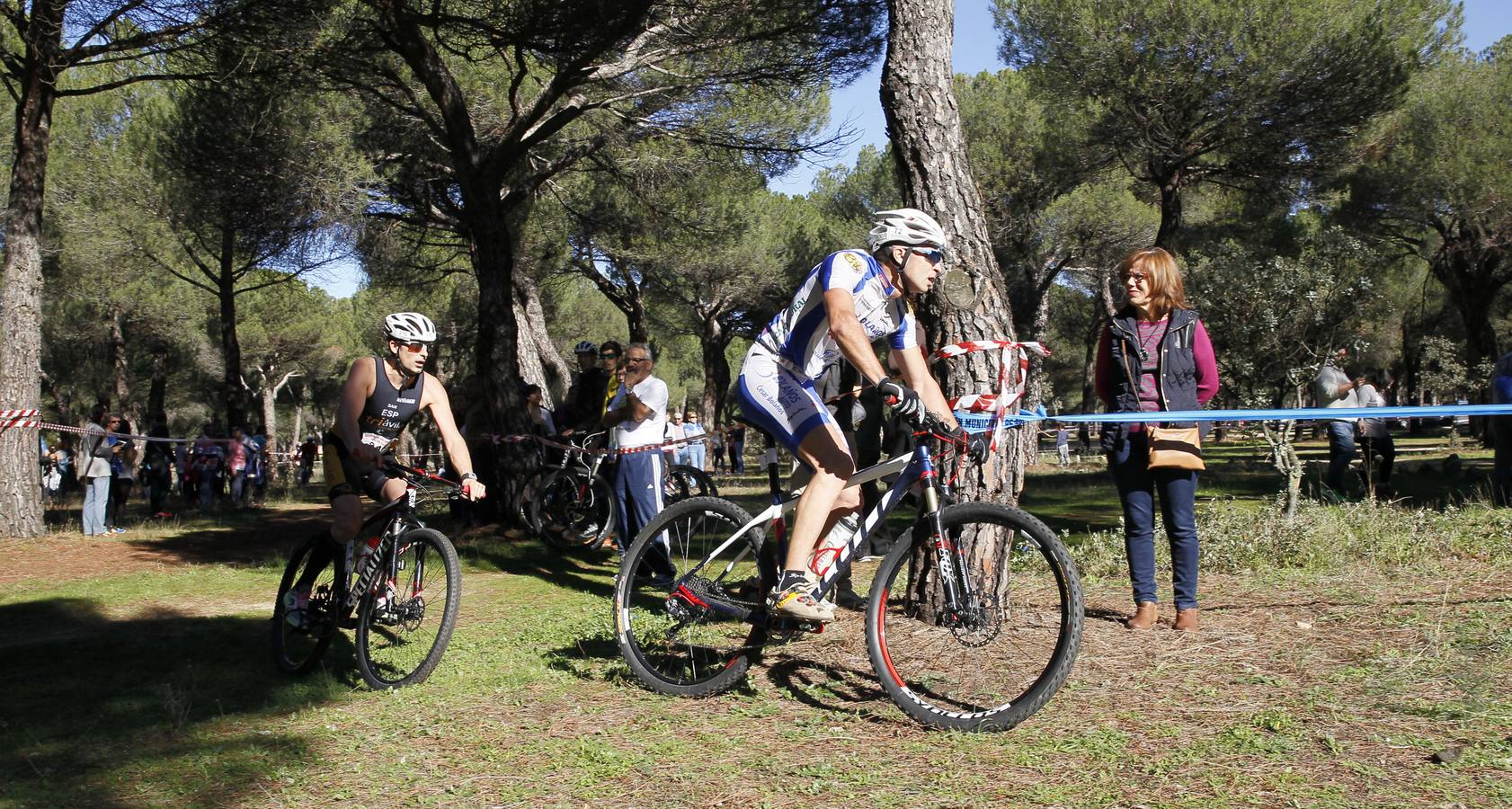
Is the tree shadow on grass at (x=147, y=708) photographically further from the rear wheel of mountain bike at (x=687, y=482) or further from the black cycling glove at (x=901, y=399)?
the rear wheel of mountain bike at (x=687, y=482)

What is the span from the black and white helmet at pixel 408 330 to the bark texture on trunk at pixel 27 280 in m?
8.67

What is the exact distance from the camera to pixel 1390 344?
4528 centimetres

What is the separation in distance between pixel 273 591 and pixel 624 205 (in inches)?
486

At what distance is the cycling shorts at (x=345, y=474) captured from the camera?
510 cm

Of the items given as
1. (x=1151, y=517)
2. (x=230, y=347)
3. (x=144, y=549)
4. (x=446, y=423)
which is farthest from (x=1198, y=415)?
(x=230, y=347)

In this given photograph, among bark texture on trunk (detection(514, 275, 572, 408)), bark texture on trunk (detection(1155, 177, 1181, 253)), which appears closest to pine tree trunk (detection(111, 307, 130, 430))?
bark texture on trunk (detection(514, 275, 572, 408))

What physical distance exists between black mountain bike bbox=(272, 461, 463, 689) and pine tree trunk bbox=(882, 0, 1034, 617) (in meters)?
2.17

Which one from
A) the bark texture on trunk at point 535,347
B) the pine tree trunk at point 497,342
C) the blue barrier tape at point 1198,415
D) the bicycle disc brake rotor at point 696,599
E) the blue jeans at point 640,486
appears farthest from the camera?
the bark texture on trunk at point 535,347

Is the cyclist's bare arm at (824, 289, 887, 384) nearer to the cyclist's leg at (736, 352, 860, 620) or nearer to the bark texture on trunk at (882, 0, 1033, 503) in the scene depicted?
the cyclist's leg at (736, 352, 860, 620)

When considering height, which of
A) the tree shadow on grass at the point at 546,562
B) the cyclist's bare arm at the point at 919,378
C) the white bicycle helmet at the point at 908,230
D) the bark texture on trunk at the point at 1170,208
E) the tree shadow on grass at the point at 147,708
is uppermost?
the bark texture on trunk at the point at 1170,208

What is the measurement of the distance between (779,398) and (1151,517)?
1.95 m

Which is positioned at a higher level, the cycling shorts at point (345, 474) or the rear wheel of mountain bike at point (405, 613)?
the cycling shorts at point (345, 474)

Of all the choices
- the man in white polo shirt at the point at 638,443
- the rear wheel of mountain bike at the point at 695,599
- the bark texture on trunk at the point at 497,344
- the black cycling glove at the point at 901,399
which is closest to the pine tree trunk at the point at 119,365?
the bark texture on trunk at the point at 497,344

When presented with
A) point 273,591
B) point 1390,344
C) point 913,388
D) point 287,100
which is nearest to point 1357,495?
point 913,388
